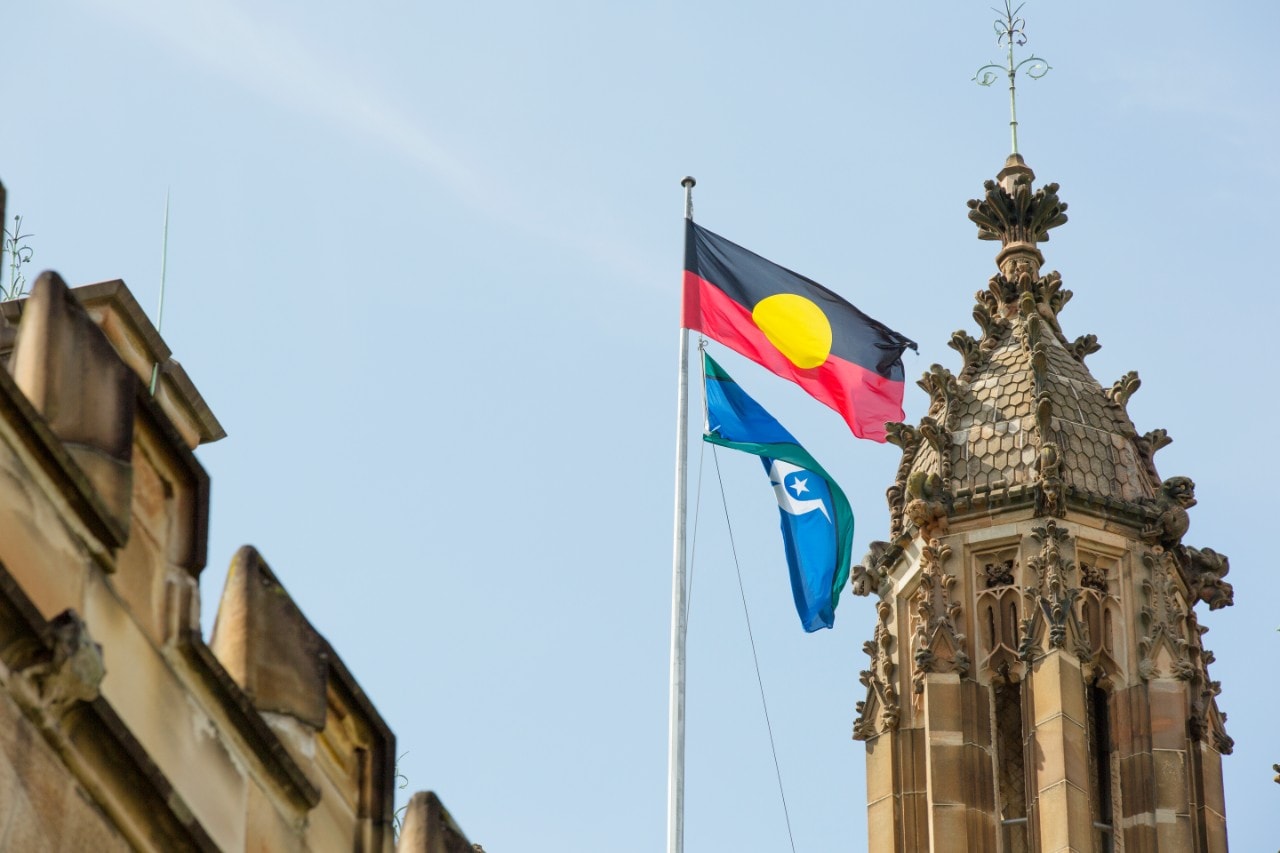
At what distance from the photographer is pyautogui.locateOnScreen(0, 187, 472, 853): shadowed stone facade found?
12125 mm

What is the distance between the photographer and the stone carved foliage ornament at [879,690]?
36156 millimetres

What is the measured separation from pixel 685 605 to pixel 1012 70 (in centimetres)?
1437

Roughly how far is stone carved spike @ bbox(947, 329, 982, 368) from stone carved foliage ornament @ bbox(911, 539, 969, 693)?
2.84 metres

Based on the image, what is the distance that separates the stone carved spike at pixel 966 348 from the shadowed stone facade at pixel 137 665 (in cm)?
2319

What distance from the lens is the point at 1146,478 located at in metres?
37.3

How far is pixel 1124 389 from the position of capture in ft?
124

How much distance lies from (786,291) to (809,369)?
30.9 inches

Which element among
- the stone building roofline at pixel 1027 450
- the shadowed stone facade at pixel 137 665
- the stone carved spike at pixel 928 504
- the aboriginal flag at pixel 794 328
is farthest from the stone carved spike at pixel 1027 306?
the shadowed stone facade at pixel 137 665

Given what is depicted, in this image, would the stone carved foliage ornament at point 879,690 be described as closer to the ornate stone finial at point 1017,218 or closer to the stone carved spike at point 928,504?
the stone carved spike at point 928,504

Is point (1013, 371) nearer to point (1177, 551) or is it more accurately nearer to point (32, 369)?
point (1177, 551)

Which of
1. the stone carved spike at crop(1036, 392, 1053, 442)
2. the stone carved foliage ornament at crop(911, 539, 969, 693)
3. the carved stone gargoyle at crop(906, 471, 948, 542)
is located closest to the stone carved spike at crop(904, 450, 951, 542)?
the carved stone gargoyle at crop(906, 471, 948, 542)

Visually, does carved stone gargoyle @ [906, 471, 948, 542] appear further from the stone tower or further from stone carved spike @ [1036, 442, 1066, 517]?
stone carved spike @ [1036, 442, 1066, 517]

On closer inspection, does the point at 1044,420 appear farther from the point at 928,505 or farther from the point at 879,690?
the point at 879,690

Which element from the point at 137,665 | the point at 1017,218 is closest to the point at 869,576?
the point at 1017,218
